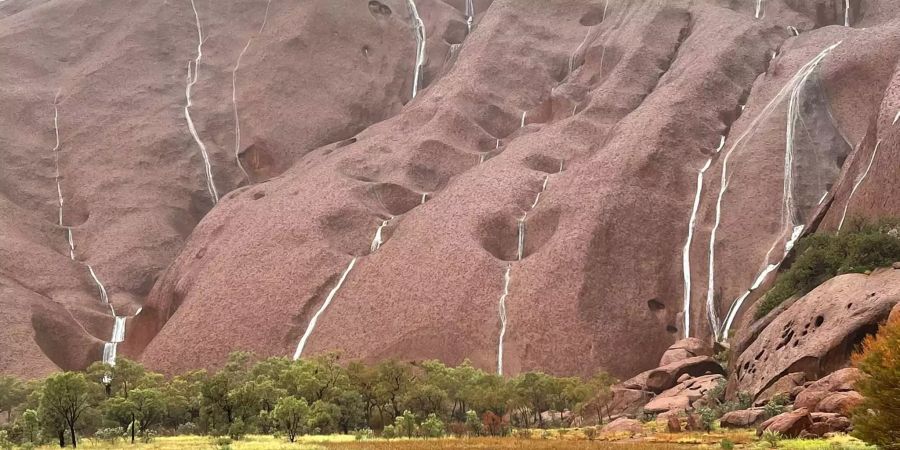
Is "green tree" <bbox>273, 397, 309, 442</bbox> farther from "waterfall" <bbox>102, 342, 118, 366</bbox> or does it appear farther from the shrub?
"waterfall" <bbox>102, 342, 118, 366</bbox>

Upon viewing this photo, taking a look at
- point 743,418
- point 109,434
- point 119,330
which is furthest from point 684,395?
point 119,330

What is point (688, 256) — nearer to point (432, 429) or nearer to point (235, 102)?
point (432, 429)

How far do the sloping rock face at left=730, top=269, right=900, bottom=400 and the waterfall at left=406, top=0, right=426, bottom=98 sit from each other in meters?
69.9

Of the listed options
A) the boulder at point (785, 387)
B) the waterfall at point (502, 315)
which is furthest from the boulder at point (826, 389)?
the waterfall at point (502, 315)

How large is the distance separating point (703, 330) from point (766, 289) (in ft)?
17.6

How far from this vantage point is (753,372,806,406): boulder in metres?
40.1

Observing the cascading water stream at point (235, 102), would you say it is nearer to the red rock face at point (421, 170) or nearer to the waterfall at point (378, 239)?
the red rock face at point (421, 170)

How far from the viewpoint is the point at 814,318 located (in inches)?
1687

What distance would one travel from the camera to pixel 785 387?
4091cm

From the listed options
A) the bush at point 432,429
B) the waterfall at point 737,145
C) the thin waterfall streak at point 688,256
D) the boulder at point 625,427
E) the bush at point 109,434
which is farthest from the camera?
the waterfall at point 737,145

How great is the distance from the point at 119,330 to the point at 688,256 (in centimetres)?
4900

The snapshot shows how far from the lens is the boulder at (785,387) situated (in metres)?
40.1

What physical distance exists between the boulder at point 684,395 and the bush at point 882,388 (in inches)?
1015

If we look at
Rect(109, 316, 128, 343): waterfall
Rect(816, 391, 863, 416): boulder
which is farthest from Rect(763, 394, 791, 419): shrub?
Rect(109, 316, 128, 343): waterfall
